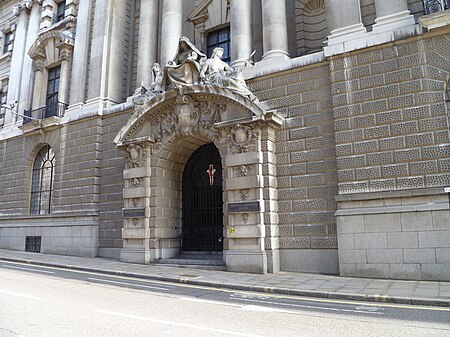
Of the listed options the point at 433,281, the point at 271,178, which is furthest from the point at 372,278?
Answer: the point at 271,178

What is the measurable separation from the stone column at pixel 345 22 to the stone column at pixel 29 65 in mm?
20583

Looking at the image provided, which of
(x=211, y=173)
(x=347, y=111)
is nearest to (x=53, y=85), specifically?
(x=211, y=173)

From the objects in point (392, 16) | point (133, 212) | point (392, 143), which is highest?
point (392, 16)

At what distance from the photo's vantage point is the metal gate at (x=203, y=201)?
17.5 m

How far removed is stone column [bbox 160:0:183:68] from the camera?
1934 cm

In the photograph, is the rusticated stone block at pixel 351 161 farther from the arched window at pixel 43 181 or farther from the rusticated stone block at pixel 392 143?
the arched window at pixel 43 181

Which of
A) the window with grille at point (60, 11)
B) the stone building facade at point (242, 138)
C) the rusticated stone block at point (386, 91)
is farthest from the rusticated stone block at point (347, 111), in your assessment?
the window with grille at point (60, 11)

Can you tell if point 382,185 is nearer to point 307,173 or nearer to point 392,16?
point 307,173

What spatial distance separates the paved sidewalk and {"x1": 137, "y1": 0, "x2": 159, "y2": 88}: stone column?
10197 mm

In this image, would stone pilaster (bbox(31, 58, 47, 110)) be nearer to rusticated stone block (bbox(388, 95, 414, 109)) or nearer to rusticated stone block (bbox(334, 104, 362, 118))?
rusticated stone block (bbox(334, 104, 362, 118))

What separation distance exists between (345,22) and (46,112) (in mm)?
18668

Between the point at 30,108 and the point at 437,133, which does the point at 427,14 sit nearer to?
the point at 437,133

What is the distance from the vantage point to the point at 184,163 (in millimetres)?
18656

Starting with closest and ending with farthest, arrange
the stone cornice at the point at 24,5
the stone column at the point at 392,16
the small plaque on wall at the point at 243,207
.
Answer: the stone column at the point at 392,16 < the small plaque on wall at the point at 243,207 < the stone cornice at the point at 24,5
